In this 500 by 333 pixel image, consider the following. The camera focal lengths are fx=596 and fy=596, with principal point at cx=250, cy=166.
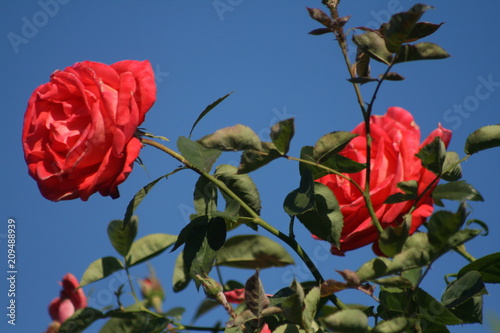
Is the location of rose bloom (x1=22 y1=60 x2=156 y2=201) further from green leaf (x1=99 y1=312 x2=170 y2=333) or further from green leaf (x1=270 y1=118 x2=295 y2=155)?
green leaf (x1=99 y1=312 x2=170 y2=333)

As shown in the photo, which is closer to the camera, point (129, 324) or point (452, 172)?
point (452, 172)

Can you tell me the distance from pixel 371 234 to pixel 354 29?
0.39 m

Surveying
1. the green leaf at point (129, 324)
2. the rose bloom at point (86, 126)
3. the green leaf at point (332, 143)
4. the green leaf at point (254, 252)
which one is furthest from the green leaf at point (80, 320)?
the green leaf at point (332, 143)

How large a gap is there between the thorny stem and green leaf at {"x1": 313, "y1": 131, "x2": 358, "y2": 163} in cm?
18

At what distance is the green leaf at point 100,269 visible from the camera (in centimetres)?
176

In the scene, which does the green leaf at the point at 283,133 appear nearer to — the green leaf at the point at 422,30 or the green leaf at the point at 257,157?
the green leaf at the point at 257,157

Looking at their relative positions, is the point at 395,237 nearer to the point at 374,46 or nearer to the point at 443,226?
the point at 443,226

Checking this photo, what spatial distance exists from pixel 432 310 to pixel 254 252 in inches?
30.9

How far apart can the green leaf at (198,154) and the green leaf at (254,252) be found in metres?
0.60

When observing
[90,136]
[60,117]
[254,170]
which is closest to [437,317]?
[254,170]

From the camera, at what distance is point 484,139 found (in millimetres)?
1076

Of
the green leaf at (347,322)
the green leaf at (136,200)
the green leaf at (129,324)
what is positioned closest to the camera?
the green leaf at (347,322)

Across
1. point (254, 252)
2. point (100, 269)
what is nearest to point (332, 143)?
point (254, 252)

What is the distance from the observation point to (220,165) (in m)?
1.23
